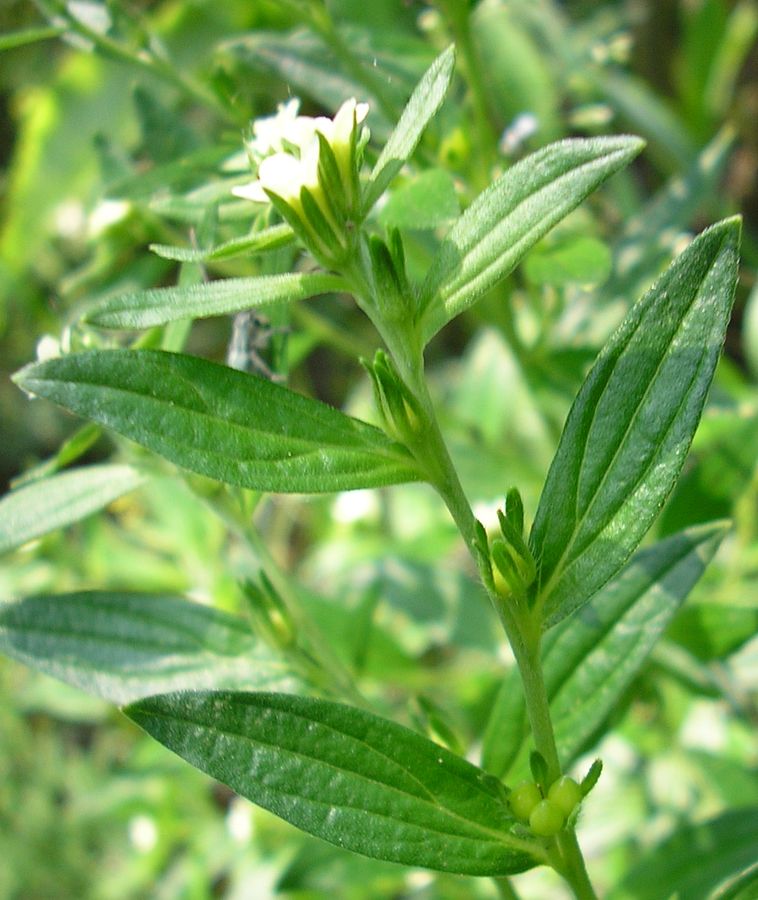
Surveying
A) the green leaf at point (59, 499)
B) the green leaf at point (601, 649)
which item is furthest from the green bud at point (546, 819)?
the green leaf at point (59, 499)

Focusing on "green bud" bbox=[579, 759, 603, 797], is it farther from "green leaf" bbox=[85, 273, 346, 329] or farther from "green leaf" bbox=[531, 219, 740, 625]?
"green leaf" bbox=[85, 273, 346, 329]

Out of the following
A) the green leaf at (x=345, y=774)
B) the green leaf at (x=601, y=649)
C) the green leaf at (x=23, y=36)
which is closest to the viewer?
the green leaf at (x=345, y=774)

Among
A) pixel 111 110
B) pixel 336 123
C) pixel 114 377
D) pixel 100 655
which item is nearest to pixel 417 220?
pixel 336 123

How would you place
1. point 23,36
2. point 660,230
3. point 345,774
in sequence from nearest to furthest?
1. point 345,774
2. point 23,36
3. point 660,230

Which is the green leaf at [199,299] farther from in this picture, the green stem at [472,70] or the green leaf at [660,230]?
the green leaf at [660,230]

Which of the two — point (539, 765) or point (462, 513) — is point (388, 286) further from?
point (539, 765)

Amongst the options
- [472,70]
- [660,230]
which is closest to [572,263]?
[472,70]

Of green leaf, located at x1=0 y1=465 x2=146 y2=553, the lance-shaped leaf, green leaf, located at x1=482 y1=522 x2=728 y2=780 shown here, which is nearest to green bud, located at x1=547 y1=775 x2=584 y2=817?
green leaf, located at x1=482 y1=522 x2=728 y2=780
